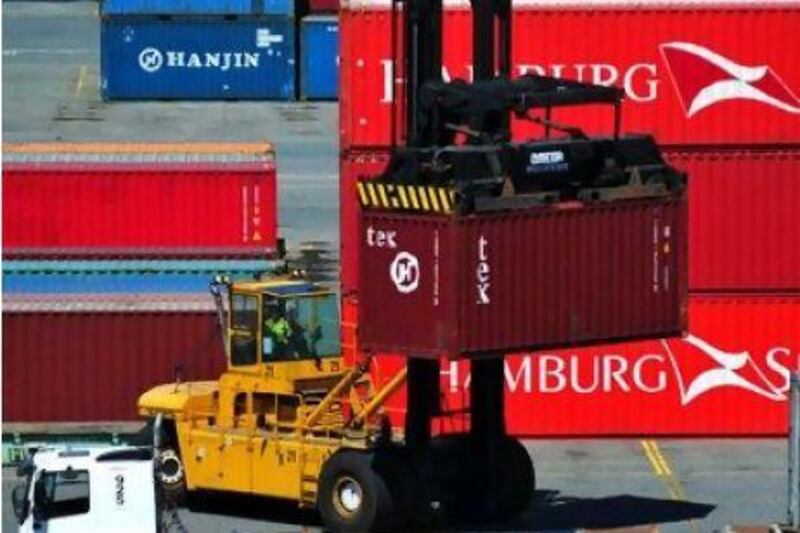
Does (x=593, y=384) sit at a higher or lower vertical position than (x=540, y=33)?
lower

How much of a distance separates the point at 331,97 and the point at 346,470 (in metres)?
45.9

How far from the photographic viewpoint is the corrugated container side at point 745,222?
1768 inches

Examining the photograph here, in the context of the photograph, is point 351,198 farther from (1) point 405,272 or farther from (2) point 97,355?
(1) point 405,272

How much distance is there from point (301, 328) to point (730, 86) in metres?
9.03

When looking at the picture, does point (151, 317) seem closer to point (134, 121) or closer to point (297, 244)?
point (297, 244)

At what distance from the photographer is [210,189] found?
52.2m

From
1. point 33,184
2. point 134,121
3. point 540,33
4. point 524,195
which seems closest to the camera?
point 524,195

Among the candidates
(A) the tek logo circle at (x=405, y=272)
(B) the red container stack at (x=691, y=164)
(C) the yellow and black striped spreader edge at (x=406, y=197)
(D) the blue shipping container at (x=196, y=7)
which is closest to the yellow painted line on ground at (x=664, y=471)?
(B) the red container stack at (x=691, y=164)

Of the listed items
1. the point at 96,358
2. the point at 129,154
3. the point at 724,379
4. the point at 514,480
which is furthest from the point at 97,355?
the point at 724,379

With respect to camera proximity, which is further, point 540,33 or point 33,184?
point 33,184

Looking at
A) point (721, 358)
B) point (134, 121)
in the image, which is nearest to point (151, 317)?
point (721, 358)

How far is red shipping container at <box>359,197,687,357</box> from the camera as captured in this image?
36062mm

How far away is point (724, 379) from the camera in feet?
149

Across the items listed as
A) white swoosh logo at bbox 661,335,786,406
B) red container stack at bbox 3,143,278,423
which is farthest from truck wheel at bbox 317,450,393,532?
white swoosh logo at bbox 661,335,786,406
